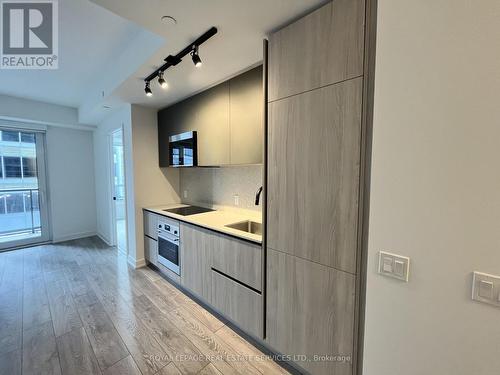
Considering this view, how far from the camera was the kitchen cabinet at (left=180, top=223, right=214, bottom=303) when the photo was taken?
215cm

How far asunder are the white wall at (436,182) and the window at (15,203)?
566 centimetres

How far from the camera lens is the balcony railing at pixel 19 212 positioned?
153 inches

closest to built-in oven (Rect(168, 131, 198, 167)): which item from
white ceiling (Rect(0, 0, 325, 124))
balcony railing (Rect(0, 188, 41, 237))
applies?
white ceiling (Rect(0, 0, 325, 124))

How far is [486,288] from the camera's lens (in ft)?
2.62

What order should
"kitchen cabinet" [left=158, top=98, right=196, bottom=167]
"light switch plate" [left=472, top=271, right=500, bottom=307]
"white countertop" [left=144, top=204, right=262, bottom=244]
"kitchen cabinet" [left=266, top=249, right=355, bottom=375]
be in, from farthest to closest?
"kitchen cabinet" [left=158, top=98, right=196, bottom=167], "white countertop" [left=144, top=204, right=262, bottom=244], "kitchen cabinet" [left=266, top=249, right=355, bottom=375], "light switch plate" [left=472, top=271, right=500, bottom=307]

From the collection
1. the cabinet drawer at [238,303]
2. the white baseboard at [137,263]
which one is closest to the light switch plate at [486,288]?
the cabinet drawer at [238,303]

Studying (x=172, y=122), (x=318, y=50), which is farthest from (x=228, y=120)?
(x=172, y=122)

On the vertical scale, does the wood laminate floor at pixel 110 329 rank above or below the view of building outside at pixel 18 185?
below

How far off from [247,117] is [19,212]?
4.88m

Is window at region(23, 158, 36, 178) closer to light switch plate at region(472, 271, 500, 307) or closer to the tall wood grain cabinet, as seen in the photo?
the tall wood grain cabinet

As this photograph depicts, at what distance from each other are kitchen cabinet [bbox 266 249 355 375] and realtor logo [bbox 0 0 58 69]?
266 centimetres

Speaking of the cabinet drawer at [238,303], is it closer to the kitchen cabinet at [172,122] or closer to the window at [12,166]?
the kitchen cabinet at [172,122]

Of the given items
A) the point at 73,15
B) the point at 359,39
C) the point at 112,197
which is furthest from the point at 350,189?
the point at 112,197

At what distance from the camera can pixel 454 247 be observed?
0.86 metres
